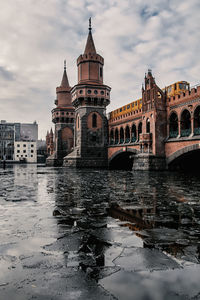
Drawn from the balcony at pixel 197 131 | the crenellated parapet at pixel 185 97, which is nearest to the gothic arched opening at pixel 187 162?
the balcony at pixel 197 131

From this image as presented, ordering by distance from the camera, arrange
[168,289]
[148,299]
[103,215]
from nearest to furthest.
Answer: [148,299]
[168,289]
[103,215]

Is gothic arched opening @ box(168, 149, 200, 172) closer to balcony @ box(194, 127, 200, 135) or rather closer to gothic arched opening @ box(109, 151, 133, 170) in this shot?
balcony @ box(194, 127, 200, 135)

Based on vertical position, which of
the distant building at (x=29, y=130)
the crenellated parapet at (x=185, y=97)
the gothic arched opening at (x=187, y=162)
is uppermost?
the distant building at (x=29, y=130)

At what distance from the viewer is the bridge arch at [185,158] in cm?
2431

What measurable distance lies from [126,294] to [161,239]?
5.22ft

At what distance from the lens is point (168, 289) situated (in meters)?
2.27

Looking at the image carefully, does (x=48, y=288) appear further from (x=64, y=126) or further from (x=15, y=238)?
(x=64, y=126)

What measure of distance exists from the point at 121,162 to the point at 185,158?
1676 centimetres

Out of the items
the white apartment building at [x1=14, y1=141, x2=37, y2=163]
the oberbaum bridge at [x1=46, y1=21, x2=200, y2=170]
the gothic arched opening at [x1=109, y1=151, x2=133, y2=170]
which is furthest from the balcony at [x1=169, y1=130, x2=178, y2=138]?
the white apartment building at [x1=14, y1=141, x2=37, y2=163]

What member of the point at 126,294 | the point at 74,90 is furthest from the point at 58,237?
the point at 74,90

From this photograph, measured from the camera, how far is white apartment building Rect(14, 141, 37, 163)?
9719cm

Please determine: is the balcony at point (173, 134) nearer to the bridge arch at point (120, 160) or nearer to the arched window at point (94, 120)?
the bridge arch at point (120, 160)

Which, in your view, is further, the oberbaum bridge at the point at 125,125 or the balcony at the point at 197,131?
the oberbaum bridge at the point at 125,125

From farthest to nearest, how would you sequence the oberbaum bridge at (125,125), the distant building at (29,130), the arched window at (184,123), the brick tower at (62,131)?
the distant building at (29,130) → the brick tower at (62,131) → the oberbaum bridge at (125,125) → the arched window at (184,123)
